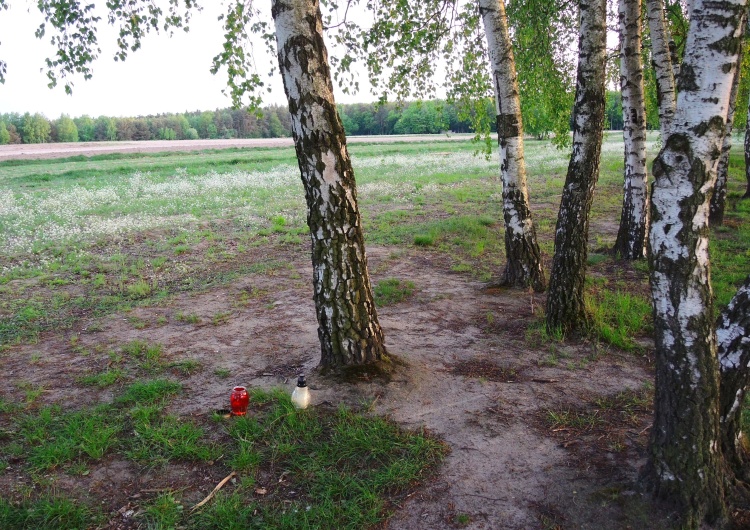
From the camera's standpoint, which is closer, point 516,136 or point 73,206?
point 516,136

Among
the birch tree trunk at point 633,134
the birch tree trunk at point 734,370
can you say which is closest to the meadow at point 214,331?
the birch tree trunk at point 633,134

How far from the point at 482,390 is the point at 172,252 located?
9484mm

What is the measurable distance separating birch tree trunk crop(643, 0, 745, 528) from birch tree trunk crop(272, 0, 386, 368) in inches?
110

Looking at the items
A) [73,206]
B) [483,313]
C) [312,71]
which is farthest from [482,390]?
[73,206]

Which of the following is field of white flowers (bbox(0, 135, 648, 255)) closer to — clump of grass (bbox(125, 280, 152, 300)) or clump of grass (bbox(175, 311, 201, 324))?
clump of grass (bbox(125, 280, 152, 300))

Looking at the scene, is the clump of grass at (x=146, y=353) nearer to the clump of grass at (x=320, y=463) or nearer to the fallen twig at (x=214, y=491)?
the clump of grass at (x=320, y=463)

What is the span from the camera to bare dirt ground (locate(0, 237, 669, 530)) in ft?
12.1

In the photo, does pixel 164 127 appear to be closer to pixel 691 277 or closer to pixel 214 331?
pixel 214 331

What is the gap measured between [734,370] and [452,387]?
2572 mm

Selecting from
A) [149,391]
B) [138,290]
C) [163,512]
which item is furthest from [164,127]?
[163,512]

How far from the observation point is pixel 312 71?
4867mm

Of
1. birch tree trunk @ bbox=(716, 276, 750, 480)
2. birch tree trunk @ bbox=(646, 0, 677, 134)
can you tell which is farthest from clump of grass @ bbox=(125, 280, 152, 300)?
birch tree trunk @ bbox=(646, 0, 677, 134)

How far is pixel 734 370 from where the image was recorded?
3.38 meters

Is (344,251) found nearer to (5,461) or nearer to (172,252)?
(5,461)
